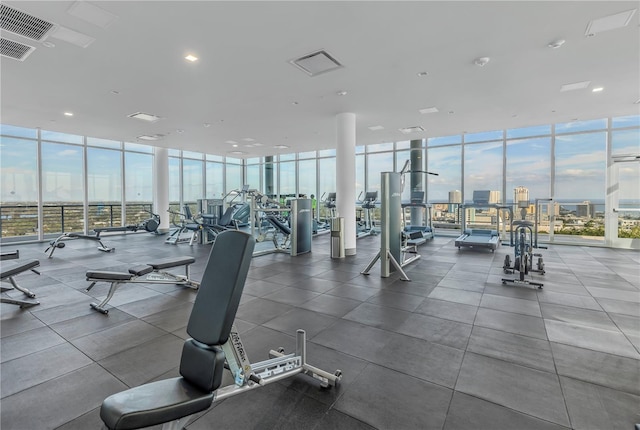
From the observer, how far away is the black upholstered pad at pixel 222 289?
4.54 ft

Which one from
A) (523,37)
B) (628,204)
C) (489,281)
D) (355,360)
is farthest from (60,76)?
(628,204)

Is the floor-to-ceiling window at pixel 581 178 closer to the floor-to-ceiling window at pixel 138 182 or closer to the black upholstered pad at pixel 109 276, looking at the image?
the black upholstered pad at pixel 109 276

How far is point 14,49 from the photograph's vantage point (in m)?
3.85

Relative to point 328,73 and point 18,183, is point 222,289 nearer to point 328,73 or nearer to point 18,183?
point 328,73

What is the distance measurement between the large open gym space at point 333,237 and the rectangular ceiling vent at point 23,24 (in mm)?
31

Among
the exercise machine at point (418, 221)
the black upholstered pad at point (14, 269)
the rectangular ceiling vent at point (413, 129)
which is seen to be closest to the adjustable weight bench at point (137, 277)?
the black upholstered pad at point (14, 269)

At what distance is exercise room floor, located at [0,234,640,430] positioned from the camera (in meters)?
1.80

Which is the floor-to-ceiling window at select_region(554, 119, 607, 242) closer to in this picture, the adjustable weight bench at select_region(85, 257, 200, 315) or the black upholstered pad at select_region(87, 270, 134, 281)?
the adjustable weight bench at select_region(85, 257, 200, 315)

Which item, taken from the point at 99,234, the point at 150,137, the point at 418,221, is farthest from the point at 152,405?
the point at 418,221

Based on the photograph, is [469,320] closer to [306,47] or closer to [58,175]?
[306,47]

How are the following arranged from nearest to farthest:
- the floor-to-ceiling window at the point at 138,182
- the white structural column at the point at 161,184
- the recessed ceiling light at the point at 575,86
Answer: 1. the recessed ceiling light at the point at 575,86
2. the floor-to-ceiling window at the point at 138,182
3. the white structural column at the point at 161,184

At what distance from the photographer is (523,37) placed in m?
3.69

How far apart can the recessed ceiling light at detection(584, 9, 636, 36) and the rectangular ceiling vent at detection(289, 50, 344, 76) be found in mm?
2983

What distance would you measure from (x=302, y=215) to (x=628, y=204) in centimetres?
812
